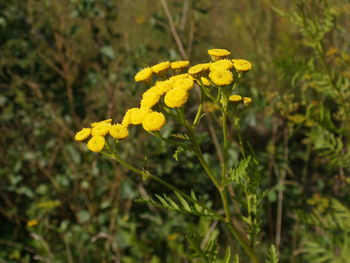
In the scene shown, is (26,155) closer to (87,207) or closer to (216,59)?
(87,207)

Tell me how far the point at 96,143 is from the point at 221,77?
1.43 feet

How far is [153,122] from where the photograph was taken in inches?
49.9

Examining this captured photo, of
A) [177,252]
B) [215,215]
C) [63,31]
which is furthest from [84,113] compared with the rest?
[215,215]

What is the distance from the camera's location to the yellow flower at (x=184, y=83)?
130cm

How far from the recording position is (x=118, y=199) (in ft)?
10.4

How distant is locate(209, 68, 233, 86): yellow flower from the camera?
129 centimetres

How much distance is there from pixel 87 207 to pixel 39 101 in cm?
89

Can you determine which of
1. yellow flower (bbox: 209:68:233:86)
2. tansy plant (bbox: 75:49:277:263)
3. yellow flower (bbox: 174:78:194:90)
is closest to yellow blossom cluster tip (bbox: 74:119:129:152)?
tansy plant (bbox: 75:49:277:263)

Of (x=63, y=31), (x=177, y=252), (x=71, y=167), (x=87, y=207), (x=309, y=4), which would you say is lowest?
(x=177, y=252)

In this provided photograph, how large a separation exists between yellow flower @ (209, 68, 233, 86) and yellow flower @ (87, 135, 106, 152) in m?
0.39

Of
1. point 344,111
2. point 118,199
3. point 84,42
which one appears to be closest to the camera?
point 344,111

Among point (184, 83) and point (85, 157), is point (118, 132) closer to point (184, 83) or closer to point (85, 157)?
point (184, 83)

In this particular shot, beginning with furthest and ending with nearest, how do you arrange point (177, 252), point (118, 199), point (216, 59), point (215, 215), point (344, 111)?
point (118, 199) → point (177, 252) → point (344, 111) → point (216, 59) → point (215, 215)

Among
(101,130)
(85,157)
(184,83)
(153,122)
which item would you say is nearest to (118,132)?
(101,130)
